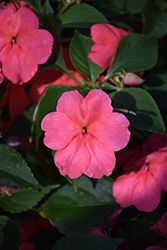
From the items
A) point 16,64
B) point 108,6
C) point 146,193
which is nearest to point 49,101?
point 16,64

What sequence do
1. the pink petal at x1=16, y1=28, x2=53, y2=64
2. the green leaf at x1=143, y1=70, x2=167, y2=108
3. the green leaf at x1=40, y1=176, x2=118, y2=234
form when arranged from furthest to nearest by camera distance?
the green leaf at x1=143, y1=70, x2=167, y2=108
the green leaf at x1=40, y1=176, x2=118, y2=234
the pink petal at x1=16, y1=28, x2=53, y2=64

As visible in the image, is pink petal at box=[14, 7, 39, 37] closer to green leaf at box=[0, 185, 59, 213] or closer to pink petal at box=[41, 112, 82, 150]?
pink petal at box=[41, 112, 82, 150]

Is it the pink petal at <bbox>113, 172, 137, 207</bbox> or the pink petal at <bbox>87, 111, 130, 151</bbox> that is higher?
the pink petal at <bbox>87, 111, 130, 151</bbox>

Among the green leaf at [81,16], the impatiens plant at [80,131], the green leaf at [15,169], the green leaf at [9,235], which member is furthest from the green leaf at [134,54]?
the green leaf at [9,235]

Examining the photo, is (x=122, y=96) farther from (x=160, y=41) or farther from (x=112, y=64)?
(x=160, y=41)

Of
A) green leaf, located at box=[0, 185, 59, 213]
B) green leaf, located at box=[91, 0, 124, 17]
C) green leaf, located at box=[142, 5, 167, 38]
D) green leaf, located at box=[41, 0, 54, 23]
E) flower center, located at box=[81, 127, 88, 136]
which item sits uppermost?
green leaf, located at box=[41, 0, 54, 23]

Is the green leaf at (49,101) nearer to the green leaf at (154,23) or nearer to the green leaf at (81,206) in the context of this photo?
the green leaf at (81,206)

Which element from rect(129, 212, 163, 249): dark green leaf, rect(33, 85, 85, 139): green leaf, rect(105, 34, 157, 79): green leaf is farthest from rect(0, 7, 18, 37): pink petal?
rect(129, 212, 163, 249): dark green leaf

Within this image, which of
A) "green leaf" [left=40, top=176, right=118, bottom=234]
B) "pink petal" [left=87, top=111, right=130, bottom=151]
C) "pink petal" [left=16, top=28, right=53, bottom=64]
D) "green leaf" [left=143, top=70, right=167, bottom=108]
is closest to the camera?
"pink petal" [left=87, top=111, right=130, bottom=151]

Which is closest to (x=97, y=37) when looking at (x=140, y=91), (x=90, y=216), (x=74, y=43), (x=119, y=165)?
(x=74, y=43)
